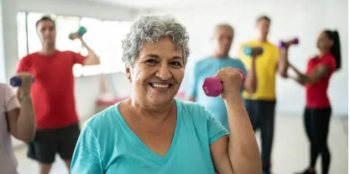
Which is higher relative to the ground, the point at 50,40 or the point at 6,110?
the point at 50,40

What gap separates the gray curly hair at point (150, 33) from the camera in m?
1.11

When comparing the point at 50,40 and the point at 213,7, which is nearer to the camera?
the point at 50,40

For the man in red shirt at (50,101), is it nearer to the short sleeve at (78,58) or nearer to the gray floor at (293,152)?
the short sleeve at (78,58)

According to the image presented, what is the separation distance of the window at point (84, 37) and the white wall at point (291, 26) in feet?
5.89

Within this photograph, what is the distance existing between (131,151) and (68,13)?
5100 millimetres

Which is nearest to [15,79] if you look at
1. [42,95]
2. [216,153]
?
[42,95]

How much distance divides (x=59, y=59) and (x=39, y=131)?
0.60 meters

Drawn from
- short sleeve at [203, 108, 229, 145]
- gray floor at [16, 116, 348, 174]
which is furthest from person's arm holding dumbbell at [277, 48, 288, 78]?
short sleeve at [203, 108, 229, 145]

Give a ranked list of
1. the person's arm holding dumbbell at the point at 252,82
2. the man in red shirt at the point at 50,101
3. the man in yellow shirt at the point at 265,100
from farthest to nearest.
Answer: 1. the man in yellow shirt at the point at 265,100
2. the person's arm holding dumbbell at the point at 252,82
3. the man in red shirt at the point at 50,101

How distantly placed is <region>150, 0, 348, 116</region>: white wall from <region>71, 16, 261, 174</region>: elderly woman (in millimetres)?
5627

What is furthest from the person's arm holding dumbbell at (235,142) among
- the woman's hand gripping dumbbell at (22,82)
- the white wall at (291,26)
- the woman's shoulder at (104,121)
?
the white wall at (291,26)

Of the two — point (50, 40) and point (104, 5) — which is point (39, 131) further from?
point (104, 5)

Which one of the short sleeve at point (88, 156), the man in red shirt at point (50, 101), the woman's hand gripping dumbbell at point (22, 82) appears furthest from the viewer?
the man in red shirt at point (50, 101)

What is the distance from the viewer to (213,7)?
23.0ft
